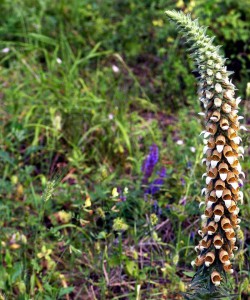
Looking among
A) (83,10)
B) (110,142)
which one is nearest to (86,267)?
(110,142)

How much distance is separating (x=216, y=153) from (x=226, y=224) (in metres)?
0.27

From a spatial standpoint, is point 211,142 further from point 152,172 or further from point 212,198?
point 152,172

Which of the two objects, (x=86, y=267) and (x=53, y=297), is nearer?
(x=53, y=297)

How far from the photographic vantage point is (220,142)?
2094 millimetres

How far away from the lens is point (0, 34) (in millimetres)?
5258

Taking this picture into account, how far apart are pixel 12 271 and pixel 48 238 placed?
0.52 meters

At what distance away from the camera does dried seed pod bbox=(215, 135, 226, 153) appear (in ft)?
6.83

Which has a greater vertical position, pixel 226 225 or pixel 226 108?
pixel 226 108

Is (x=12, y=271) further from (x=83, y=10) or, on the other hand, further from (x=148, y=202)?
(x=83, y=10)

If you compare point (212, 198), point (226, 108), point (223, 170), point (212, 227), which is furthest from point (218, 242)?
point (226, 108)

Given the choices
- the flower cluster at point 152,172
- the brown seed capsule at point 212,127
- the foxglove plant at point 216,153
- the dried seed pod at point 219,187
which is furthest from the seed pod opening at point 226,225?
the flower cluster at point 152,172

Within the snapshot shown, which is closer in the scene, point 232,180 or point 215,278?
point 232,180

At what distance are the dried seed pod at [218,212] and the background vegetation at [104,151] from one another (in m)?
0.60

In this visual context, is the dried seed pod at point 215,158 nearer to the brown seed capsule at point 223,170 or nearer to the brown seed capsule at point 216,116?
the brown seed capsule at point 223,170
